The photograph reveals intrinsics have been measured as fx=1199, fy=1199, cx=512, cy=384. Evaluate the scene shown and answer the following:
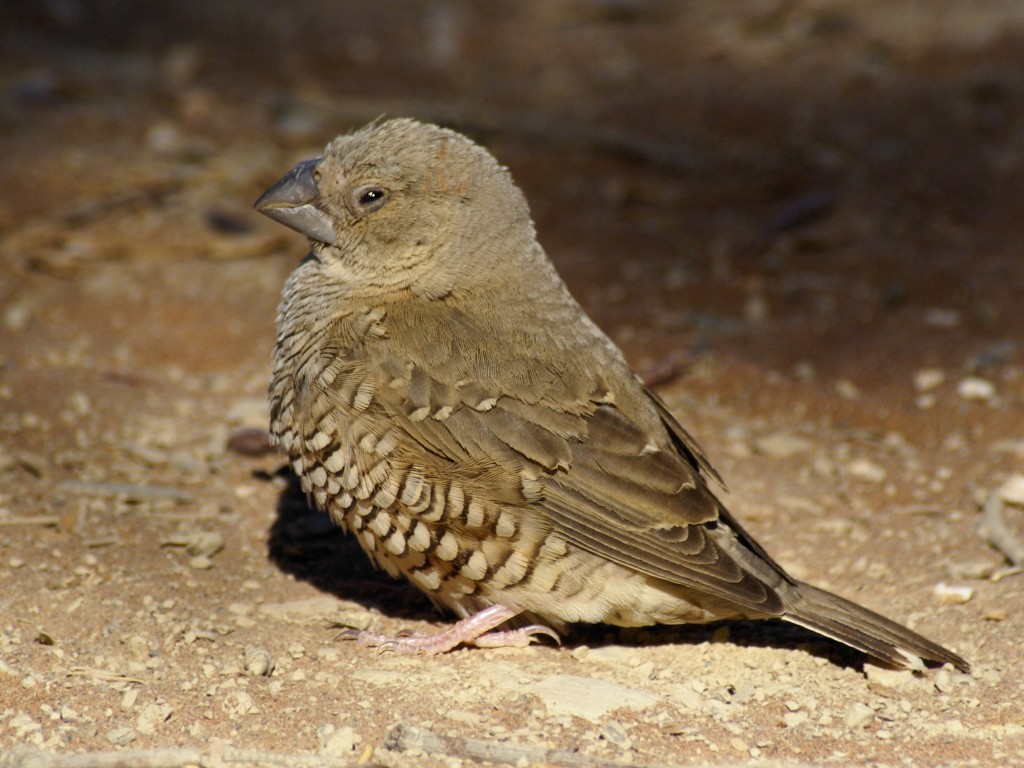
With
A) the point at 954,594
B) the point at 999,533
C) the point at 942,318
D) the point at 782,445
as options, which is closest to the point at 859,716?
the point at 954,594

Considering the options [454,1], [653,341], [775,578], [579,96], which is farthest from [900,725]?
[454,1]

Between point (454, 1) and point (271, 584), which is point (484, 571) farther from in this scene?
point (454, 1)

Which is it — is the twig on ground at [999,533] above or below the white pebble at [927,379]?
below

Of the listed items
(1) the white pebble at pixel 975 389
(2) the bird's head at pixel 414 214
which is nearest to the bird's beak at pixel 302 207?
→ (2) the bird's head at pixel 414 214

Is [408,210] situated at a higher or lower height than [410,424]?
Answer: higher

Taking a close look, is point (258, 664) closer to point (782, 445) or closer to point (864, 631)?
point (864, 631)

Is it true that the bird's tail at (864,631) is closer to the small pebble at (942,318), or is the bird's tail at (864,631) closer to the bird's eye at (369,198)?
the bird's eye at (369,198)
